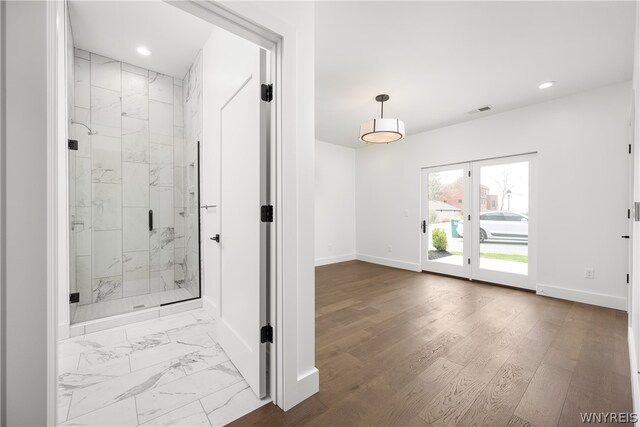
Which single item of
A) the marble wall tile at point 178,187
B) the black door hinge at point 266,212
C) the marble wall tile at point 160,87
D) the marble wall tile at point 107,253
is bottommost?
the marble wall tile at point 107,253

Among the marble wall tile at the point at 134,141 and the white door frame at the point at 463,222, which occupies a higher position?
the marble wall tile at the point at 134,141

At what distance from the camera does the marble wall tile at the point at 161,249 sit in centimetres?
328

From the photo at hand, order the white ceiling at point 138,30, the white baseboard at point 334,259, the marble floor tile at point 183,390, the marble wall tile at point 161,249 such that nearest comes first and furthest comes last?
the marble floor tile at point 183,390 → the white ceiling at point 138,30 → the marble wall tile at point 161,249 → the white baseboard at point 334,259

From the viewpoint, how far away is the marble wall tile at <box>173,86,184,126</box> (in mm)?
3746

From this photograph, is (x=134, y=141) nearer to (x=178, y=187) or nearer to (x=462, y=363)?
(x=178, y=187)

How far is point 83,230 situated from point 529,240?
5888 millimetres

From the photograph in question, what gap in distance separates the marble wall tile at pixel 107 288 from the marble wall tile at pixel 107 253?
58 mm

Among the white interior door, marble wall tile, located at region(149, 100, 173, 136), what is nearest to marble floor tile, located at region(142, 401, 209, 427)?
the white interior door

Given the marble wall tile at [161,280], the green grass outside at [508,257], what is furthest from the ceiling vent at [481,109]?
the marble wall tile at [161,280]

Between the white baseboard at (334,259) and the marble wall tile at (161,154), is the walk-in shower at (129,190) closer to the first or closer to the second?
the marble wall tile at (161,154)

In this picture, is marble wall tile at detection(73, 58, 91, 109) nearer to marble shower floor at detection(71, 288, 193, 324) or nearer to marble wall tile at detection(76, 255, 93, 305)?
marble wall tile at detection(76, 255, 93, 305)

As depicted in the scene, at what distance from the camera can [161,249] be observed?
3.33 m

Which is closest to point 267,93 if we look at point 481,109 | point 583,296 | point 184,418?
point 184,418

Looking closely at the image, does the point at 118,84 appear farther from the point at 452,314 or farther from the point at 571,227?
the point at 571,227
